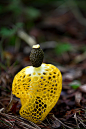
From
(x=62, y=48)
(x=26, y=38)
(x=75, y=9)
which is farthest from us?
(x=75, y=9)

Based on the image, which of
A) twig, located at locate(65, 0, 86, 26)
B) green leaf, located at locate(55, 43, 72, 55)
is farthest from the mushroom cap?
twig, located at locate(65, 0, 86, 26)

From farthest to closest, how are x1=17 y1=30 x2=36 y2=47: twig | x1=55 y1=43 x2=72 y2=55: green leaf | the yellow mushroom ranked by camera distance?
x1=55 y1=43 x2=72 y2=55: green leaf → x1=17 y1=30 x2=36 y2=47: twig → the yellow mushroom

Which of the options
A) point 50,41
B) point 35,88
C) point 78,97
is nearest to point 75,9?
point 50,41

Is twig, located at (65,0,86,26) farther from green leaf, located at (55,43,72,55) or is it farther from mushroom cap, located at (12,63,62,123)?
mushroom cap, located at (12,63,62,123)

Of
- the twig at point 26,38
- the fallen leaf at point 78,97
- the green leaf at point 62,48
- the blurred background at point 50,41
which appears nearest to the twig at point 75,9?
the blurred background at point 50,41

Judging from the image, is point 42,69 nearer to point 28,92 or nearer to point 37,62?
point 37,62

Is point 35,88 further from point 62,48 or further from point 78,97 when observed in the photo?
point 62,48
